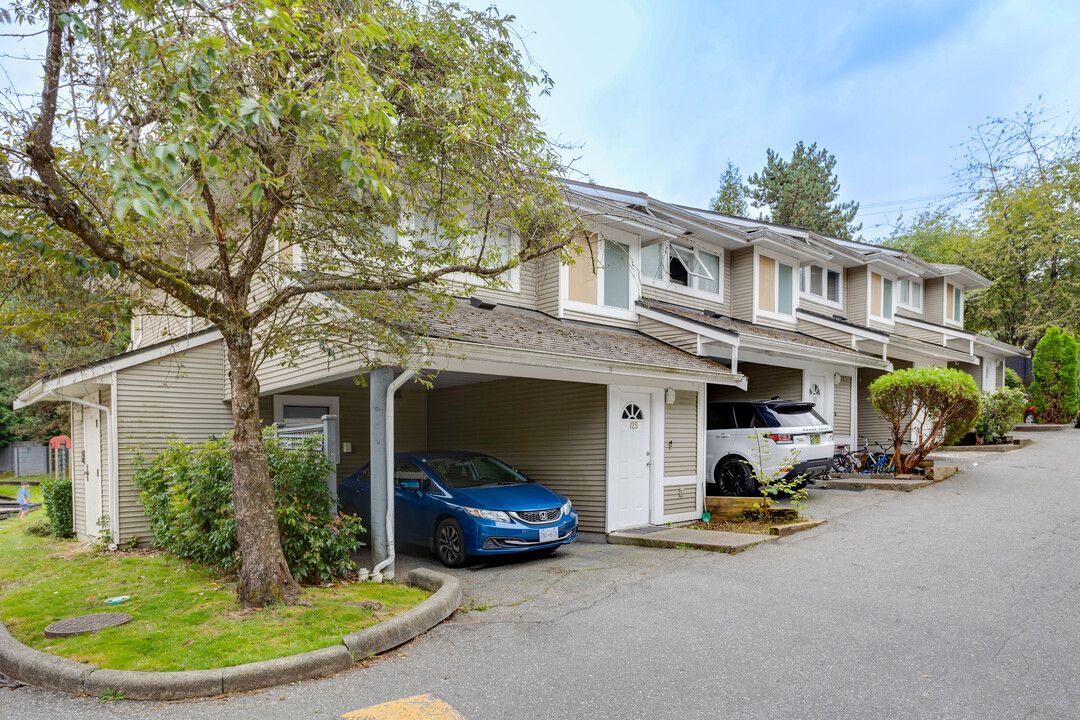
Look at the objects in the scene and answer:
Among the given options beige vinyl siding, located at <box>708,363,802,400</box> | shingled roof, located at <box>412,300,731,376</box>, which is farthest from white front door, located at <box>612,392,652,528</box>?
beige vinyl siding, located at <box>708,363,802,400</box>

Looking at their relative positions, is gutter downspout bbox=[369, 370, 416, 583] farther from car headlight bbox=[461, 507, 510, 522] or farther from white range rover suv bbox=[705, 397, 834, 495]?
white range rover suv bbox=[705, 397, 834, 495]

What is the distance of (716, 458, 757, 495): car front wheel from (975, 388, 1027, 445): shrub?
965cm

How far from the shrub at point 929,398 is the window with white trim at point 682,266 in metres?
4.34

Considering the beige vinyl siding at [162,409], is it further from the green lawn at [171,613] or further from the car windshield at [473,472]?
the car windshield at [473,472]

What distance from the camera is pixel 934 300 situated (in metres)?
25.0

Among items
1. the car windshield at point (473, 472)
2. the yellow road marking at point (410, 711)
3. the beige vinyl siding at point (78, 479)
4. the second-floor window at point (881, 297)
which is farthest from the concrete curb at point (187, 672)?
the second-floor window at point (881, 297)

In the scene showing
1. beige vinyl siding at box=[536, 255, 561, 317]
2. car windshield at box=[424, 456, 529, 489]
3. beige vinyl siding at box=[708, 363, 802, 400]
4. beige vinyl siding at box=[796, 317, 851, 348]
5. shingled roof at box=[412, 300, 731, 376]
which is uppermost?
beige vinyl siding at box=[536, 255, 561, 317]

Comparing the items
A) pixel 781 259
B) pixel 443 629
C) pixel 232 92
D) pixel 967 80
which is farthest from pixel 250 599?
Answer: pixel 967 80

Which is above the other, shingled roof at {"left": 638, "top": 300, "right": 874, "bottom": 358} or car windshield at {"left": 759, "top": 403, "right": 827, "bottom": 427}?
shingled roof at {"left": 638, "top": 300, "right": 874, "bottom": 358}

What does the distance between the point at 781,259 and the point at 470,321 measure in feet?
33.1

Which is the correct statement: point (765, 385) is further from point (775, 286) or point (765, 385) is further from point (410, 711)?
point (410, 711)

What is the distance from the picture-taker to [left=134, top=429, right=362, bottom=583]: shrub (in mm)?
6969

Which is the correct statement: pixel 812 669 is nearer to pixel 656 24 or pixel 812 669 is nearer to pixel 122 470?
pixel 122 470

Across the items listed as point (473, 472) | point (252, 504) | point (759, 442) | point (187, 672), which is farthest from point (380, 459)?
point (759, 442)
